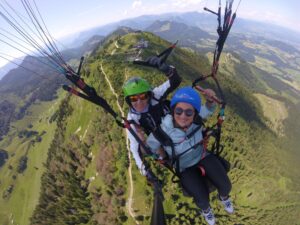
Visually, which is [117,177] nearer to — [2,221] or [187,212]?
[187,212]

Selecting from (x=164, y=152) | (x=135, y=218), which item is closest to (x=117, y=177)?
(x=135, y=218)

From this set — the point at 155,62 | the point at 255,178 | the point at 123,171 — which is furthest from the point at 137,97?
the point at 255,178

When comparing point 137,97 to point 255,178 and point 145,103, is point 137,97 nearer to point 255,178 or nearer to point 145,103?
point 145,103

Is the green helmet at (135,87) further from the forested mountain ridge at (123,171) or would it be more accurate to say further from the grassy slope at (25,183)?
the grassy slope at (25,183)

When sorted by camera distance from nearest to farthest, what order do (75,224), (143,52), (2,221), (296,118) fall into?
(75,224) < (143,52) < (2,221) < (296,118)

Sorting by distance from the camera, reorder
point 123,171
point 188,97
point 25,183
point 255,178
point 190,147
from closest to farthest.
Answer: point 188,97 < point 190,147 < point 123,171 < point 255,178 < point 25,183

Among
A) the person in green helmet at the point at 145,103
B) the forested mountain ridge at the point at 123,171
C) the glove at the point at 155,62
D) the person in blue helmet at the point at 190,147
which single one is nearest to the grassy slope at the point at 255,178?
the forested mountain ridge at the point at 123,171
